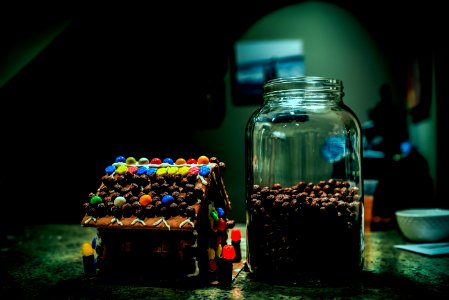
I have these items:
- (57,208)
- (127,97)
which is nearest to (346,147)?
(127,97)

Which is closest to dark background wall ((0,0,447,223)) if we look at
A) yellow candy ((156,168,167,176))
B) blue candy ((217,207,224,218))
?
yellow candy ((156,168,167,176))

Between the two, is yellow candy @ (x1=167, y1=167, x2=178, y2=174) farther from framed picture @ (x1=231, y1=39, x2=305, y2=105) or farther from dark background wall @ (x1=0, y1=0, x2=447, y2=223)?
framed picture @ (x1=231, y1=39, x2=305, y2=105)

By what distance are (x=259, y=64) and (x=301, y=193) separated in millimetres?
1828

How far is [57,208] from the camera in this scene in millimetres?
2803

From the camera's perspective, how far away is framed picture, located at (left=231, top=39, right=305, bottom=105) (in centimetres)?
276

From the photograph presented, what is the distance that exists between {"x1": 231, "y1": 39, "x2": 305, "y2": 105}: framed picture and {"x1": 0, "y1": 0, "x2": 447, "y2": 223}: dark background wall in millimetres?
98

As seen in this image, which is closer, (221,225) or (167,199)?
(167,199)

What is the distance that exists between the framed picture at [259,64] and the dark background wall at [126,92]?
98 mm

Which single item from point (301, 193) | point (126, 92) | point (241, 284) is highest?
point (126, 92)

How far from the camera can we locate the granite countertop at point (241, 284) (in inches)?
39.6

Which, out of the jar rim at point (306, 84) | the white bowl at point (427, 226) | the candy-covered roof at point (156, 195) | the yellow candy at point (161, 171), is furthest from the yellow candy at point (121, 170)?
the white bowl at point (427, 226)

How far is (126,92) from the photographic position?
2889 millimetres

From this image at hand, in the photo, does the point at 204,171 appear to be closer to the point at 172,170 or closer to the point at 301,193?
the point at 172,170

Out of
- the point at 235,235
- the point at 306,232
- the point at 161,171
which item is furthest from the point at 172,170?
the point at 306,232
